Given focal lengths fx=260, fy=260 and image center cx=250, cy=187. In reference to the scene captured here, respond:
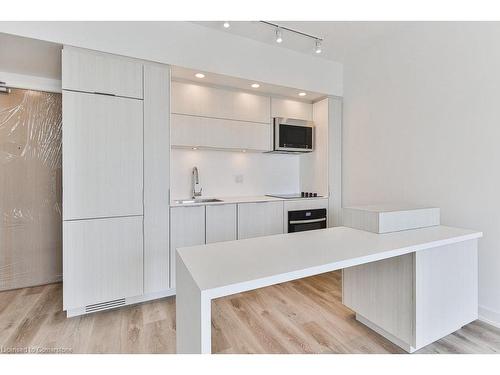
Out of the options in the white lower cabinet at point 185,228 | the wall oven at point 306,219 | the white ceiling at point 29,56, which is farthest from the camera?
the wall oven at point 306,219

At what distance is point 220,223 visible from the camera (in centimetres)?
275

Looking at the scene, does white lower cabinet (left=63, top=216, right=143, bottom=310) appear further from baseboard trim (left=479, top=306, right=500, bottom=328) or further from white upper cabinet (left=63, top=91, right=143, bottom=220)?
baseboard trim (left=479, top=306, right=500, bottom=328)

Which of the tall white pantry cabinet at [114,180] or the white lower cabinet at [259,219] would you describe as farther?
the white lower cabinet at [259,219]

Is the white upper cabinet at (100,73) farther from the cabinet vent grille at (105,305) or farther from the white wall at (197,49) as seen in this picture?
the cabinet vent grille at (105,305)

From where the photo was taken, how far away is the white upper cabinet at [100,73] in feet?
6.93

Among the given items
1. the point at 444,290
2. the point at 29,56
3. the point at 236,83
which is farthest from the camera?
the point at 236,83

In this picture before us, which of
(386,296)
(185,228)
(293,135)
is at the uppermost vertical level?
(293,135)

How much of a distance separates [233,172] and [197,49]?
150cm

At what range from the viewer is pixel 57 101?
113 inches

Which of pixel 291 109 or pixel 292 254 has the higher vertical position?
pixel 291 109

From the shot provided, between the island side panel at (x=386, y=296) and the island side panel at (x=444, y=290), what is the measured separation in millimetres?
56

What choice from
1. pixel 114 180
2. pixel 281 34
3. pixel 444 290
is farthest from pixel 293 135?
pixel 444 290

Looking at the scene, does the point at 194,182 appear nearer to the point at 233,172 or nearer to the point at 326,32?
the point at 233,172

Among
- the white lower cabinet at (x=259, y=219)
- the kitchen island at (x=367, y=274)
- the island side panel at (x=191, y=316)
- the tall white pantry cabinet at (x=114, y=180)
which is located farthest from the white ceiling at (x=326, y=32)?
the island side panel at (x=191, y=316)
